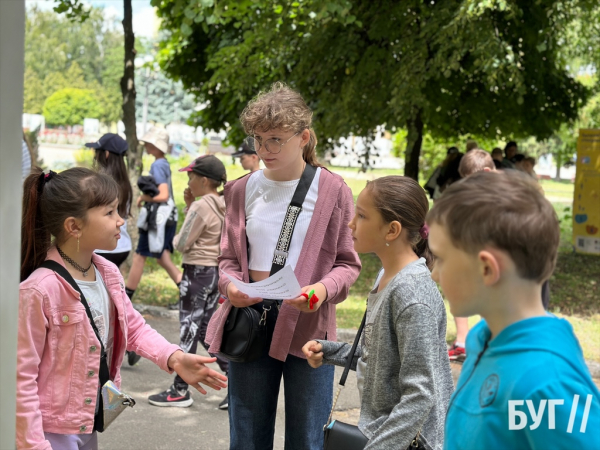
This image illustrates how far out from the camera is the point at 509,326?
1.51 meters

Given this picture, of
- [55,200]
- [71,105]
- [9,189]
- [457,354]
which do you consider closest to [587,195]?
[457,354]

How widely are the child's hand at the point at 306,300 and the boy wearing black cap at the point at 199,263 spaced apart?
2.87m

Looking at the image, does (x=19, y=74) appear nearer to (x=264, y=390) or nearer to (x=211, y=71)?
(x=264, y=390)

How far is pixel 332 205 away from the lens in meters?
3.12

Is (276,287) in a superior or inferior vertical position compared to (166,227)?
superior

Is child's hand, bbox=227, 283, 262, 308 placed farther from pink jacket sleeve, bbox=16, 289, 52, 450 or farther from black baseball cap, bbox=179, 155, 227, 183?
black baseball cap, bbox=179, 155, 227, 183

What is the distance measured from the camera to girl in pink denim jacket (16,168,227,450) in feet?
8.00


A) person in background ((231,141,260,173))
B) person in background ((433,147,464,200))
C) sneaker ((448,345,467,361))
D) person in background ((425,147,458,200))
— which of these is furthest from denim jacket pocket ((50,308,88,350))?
person in background ((425,147,458,200))

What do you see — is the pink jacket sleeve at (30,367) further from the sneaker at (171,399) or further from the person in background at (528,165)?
the person in background at (528,165)

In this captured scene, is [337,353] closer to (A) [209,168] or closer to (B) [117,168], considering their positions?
(A) [209,168]

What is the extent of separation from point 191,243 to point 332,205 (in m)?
3.05

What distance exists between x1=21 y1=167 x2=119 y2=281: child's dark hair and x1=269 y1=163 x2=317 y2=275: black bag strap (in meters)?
0.72

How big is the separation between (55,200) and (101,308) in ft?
1.39

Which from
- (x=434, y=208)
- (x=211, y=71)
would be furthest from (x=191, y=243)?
(x=211, y=71)
